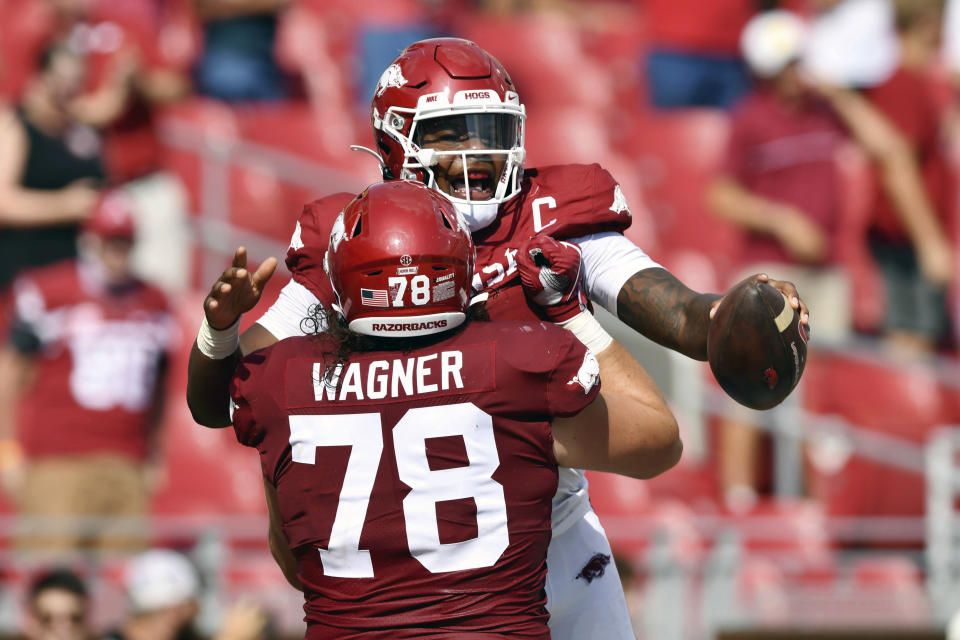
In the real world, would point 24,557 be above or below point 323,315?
below

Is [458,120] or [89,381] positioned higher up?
[458,120]

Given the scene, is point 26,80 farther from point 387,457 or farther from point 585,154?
point 387,457

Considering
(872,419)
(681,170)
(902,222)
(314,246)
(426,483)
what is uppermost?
(681,170)

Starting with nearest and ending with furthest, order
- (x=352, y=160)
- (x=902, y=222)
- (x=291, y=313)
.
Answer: (x=291, y=313)
(x=902, y=222)
(x=352, y=160)

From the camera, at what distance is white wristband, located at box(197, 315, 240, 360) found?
10.2ft

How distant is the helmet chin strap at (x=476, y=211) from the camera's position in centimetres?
323

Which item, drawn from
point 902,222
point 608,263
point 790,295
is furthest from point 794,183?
point 790,295

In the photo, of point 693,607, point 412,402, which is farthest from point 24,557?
point 412,402

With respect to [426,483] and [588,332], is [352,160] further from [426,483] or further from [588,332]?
[426,483]

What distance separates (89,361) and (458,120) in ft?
12.9

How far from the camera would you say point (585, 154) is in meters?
9.16

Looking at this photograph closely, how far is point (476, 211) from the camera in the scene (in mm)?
3232

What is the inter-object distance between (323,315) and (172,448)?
4.32 meters

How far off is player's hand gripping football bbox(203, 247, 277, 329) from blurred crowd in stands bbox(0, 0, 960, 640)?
5.50ft
